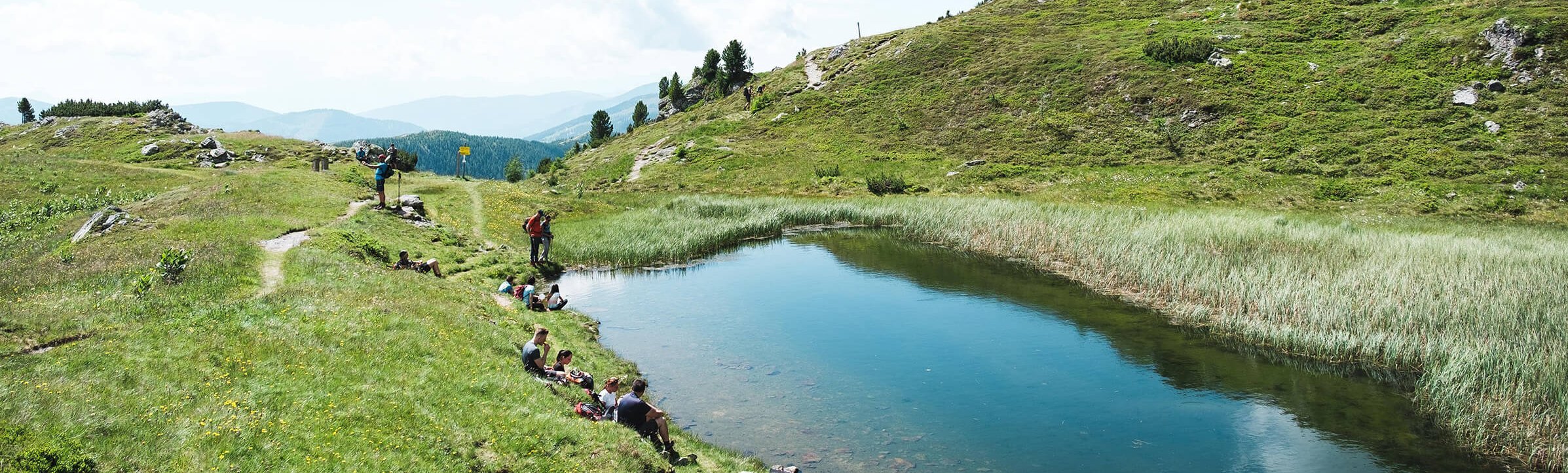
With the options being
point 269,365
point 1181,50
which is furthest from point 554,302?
point 1181,50

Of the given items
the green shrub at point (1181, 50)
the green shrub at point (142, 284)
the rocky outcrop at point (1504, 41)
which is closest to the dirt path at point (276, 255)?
the green shrub at point (142, 284)

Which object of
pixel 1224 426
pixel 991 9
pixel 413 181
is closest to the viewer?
pixel 1224 426

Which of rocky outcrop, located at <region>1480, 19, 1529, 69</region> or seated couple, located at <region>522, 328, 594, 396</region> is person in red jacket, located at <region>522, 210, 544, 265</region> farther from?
rocky outcrop, located at <region>1480, 19, 1529, 69</region>

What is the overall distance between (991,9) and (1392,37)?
200ft

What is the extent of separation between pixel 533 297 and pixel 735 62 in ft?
360

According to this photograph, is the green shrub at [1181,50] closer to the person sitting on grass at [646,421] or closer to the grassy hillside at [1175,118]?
the grassy hillside at [1175,118]

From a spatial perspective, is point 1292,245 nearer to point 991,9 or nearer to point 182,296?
point 182,296

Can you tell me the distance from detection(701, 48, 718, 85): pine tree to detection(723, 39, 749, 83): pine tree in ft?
25.1

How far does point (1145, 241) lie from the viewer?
36156mm

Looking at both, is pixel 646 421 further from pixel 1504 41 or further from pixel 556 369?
pixel 1504 41

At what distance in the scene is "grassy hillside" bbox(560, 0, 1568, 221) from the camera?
60.3 meters

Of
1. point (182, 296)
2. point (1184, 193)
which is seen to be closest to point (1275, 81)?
point (1184, 193)

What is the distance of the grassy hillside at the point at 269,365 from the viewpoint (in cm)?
1162

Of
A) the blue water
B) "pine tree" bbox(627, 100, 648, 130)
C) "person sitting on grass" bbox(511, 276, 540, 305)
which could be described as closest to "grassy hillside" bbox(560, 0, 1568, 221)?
"pine tree" bbox(627, 100, 648, 130)
